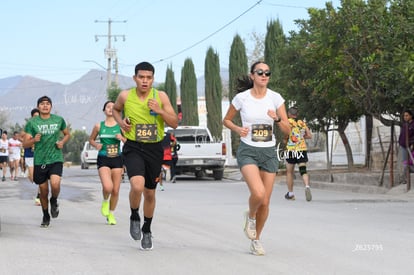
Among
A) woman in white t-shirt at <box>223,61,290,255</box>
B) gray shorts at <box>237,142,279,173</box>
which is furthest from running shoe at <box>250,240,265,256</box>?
gray shorts at <box>237,142,279,173</box>

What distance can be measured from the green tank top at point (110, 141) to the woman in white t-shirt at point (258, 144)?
333cm

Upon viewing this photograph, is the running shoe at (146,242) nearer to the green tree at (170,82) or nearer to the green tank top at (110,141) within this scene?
the green tank top at (110,141)

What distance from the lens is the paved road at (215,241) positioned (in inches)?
289

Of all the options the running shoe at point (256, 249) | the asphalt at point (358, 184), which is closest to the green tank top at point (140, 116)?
the running shoe at point (256, 249)

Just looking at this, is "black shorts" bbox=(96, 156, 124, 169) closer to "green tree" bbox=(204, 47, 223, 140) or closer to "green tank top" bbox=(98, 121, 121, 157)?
"green tank top" bbox=(98, 121, 121, 157)

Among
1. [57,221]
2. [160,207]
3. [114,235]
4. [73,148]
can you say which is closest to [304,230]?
[114,235]

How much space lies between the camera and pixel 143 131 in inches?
327

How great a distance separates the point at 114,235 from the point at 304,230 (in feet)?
7.97

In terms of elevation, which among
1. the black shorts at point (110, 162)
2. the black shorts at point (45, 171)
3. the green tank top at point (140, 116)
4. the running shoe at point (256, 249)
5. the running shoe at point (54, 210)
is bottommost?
the running shoe at point (256, 249)

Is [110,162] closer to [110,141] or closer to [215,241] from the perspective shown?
[110,141]

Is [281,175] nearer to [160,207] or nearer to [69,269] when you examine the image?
[160,207]

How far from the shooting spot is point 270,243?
9000 millimetres

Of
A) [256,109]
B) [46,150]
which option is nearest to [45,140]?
[46,150]

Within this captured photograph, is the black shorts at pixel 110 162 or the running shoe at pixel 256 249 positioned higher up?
the black shorts at pixel 110 162
